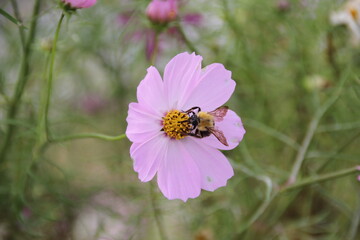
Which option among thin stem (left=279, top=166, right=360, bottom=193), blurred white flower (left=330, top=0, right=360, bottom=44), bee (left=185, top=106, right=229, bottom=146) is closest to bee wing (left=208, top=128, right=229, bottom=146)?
bee (left=185, top=106, right=229, bottom=146)

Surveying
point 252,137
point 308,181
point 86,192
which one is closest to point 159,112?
point 308,181

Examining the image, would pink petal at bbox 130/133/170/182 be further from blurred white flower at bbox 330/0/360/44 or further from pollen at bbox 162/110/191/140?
blurred white flower at bbox 330/0/360/44

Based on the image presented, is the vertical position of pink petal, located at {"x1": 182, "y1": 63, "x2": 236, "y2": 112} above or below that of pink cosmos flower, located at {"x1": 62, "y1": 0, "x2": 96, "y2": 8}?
above

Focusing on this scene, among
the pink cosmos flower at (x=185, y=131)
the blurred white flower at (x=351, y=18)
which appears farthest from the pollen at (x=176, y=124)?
the blurred white flower at (x=351, y=18)

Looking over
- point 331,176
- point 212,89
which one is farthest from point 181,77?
point 331,176

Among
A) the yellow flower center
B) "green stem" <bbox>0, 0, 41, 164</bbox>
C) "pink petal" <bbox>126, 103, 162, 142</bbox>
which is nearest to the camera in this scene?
"pink petal" <bbox>126, 103, 162, 142</bbox>

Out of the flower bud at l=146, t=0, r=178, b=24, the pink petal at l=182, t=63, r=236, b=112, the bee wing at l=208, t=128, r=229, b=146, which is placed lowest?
the bee wing at l=208, t=128, r=229, b=146
